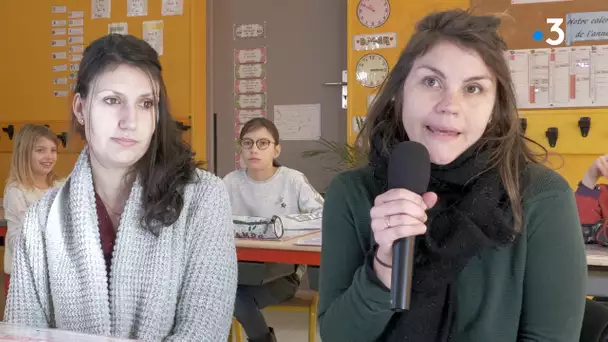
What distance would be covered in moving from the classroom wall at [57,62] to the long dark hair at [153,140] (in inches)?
145

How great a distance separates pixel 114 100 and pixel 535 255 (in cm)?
100

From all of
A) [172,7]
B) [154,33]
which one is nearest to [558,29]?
[172,7]

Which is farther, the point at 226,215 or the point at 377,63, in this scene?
the point at 377,63

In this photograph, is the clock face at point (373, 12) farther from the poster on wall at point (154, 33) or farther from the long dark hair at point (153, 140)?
the long dark hair at point (153, 140)

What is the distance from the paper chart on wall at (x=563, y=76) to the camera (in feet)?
13.4

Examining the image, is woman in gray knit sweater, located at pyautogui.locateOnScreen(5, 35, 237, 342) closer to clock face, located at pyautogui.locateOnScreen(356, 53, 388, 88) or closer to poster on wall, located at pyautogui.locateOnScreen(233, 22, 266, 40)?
clock face, located at pyautogui.locateOnScreen(356, 53, 388, 88)

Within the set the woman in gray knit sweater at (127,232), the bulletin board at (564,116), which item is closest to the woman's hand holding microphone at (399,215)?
the woman in gray knit sweater at (127,232)

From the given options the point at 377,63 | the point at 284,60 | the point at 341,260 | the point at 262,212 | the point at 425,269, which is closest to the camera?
the point at 425,269

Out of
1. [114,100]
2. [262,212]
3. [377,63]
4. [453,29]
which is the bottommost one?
[262,212]

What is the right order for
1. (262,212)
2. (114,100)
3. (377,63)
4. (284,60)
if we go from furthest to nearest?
(284,60) < (377,63) < (262,212) < (114,100)

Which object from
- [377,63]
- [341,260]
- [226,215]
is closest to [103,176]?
[226,215]

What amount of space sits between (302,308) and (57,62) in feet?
12.7

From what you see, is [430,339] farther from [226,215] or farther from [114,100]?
[114,100]

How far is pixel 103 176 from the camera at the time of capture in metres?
1.55
